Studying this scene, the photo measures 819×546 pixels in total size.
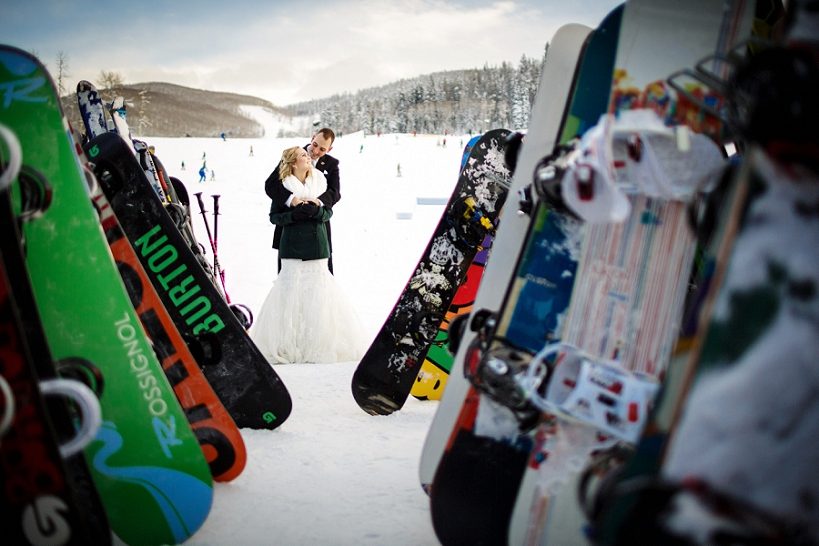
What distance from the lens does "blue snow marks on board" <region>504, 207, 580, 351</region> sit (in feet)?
3.76

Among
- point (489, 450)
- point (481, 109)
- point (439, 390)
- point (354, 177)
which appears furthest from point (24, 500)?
point (481, 109)

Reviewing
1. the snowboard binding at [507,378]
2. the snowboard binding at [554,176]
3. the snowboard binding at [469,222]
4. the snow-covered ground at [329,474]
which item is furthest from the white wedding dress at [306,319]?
the snowboard binding at [554,176]

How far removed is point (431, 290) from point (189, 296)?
3.26 ft

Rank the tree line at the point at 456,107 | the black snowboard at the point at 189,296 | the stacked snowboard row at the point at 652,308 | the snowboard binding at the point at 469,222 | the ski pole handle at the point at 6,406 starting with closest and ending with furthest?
the stacked snowboard row at the point at 652,308 < the ski pole handle at the point at 6,406 < the black snowboard at the point at 189,296 < the snowboard binding at the point at 469,222 < the tree line at the point at 456,107

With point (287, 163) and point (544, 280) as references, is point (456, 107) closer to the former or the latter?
point (287, 163)

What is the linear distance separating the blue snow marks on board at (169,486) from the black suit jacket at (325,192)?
2.07m

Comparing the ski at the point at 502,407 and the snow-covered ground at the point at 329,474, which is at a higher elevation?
the ski at the point at 502,407

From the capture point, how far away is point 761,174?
0.60 meters

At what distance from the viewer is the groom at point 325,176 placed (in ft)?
10.1

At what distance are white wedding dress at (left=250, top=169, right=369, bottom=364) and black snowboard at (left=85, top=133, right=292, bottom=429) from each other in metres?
1.13

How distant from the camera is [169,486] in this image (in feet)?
4.05

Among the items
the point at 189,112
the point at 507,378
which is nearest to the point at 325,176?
the point at 507,378

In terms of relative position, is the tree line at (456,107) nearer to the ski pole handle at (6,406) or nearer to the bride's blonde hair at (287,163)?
the bride's blonde hair at (287,163)

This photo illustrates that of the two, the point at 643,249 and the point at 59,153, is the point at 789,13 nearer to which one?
the point at 643,249
